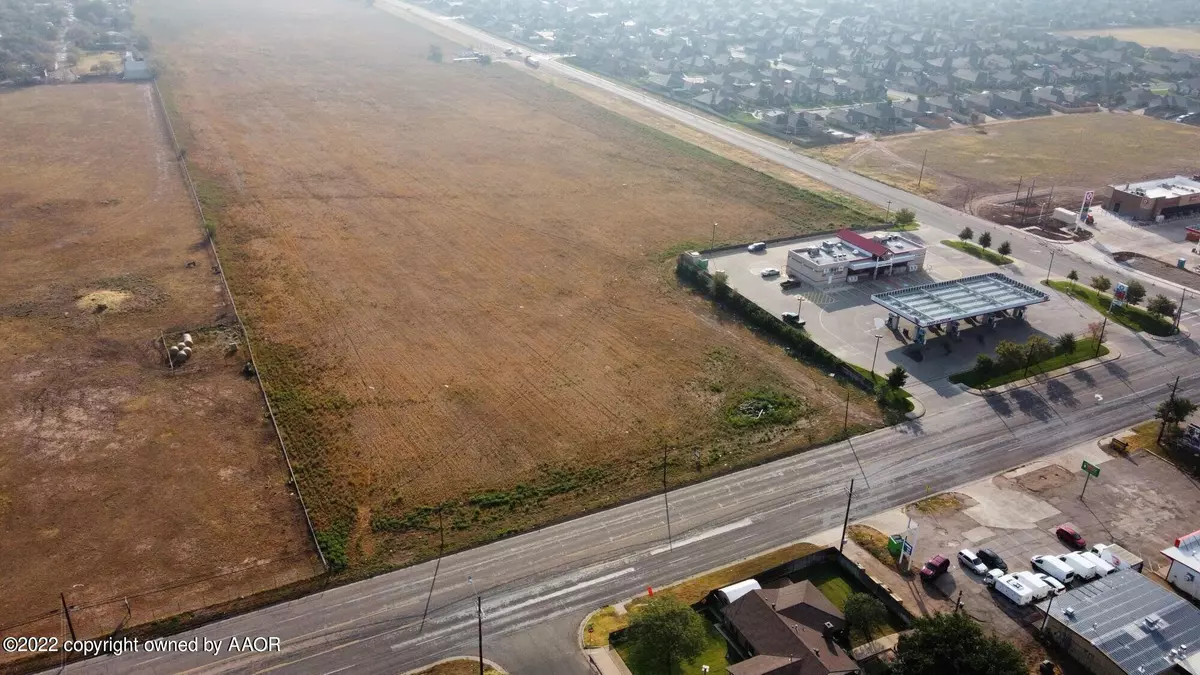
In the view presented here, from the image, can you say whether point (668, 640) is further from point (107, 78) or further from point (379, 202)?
point (107, 78)

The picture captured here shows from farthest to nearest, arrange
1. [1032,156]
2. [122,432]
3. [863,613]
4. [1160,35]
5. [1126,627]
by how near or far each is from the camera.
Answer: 1. [1160,35]
2. [1032,156]
3. [122,432]
4. [1126,627]
5. [863,613]

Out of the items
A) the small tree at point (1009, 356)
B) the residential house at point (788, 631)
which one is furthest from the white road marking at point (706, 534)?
the small tree at point (1009, 356)

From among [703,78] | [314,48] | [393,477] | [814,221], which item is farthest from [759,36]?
[393,477]

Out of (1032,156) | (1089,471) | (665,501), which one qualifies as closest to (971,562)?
(1089,471)

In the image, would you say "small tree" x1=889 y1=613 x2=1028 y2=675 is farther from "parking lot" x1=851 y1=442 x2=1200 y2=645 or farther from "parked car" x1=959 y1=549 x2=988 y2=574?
"parked car" x1=959 y1=549 x2=988 y2=574

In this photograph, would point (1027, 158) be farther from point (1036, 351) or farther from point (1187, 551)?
point (1187, 551)

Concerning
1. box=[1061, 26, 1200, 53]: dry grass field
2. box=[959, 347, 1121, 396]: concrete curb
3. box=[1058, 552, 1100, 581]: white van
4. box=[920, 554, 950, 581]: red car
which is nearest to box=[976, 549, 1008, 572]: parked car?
box=[920, 554, 950, 581]: red car
